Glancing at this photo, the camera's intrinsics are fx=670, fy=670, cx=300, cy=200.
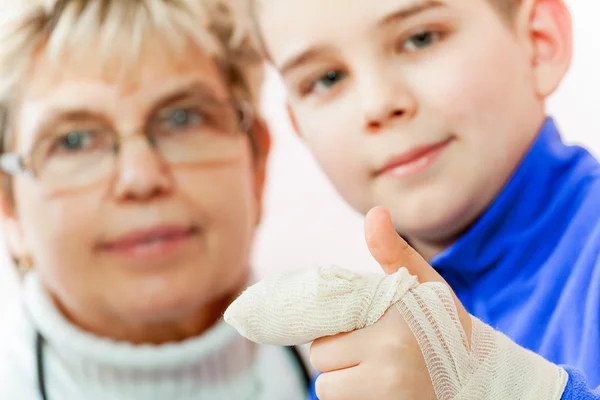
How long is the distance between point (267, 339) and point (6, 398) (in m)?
0.75

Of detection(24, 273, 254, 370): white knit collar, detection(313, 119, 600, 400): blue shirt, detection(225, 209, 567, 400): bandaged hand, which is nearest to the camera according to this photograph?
detection(225, 209, 567, 400): bandaged hand

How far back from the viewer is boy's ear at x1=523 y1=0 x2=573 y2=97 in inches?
35.0

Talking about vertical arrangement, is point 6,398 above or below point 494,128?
below

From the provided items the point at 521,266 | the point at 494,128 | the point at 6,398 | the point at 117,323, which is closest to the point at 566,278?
the point at 521,266

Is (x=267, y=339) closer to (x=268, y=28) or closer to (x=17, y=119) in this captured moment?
(x=268, y=28)

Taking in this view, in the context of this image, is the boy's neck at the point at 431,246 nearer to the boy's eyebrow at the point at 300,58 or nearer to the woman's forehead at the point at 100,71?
the boy's eyebrow at the point at 300,58

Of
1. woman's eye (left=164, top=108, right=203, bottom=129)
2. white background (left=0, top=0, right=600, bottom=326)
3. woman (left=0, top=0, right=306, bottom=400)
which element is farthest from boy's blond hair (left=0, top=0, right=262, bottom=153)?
white background (left=0, top=0, right=600, bottom=326)

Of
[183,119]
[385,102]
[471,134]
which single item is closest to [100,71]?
[183,119]

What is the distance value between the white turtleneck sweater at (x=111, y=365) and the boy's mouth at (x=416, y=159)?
17.7 inches

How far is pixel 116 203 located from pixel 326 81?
0.41 metres

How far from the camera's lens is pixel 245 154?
3.95 ft

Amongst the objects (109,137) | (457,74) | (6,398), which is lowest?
(6,398)

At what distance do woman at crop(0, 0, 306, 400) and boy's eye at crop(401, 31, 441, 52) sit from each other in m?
0.38

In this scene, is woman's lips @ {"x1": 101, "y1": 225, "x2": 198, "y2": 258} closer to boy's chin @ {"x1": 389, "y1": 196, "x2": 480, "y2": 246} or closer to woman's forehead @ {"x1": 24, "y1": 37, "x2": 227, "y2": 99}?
woman's forehead @ {"x1": 24, "y1": 37, "x2": 227, "y2": 99}
